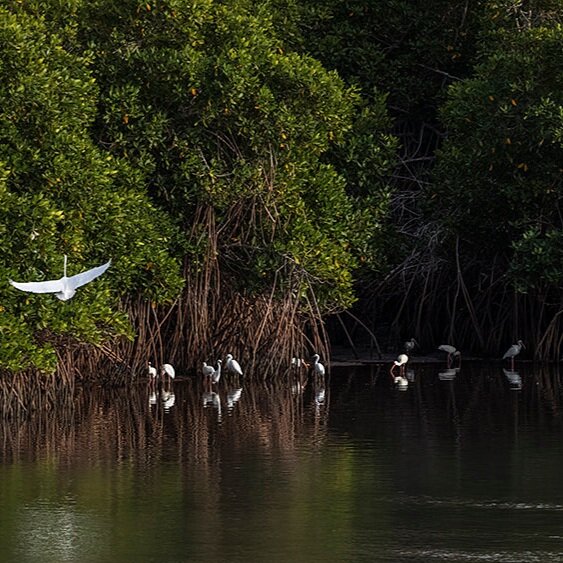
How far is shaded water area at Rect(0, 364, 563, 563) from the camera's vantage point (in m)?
12.3

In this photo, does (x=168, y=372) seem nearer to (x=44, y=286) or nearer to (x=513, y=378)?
(x=513, y=378)

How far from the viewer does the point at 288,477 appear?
15.5 meters

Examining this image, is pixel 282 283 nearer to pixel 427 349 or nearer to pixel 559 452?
pixel 427 349

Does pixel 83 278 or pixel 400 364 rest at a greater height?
pixel 83 278

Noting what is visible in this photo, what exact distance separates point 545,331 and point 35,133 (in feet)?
34.2

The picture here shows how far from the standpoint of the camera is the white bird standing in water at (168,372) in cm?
2459

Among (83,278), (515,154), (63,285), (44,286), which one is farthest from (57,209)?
(515,154)

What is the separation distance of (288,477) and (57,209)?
7.12 m

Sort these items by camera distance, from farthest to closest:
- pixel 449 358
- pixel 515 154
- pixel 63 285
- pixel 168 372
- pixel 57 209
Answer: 1. pixel 449 358
2. pixel 515 154
3. pixel 168 372
4. pixel 57 209
5. pixel 63 285

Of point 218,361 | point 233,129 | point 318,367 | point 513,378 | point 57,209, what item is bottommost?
point 513,378

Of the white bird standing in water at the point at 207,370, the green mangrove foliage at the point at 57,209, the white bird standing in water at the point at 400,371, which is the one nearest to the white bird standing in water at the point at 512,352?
the white bird standing in water at the point at 400,371

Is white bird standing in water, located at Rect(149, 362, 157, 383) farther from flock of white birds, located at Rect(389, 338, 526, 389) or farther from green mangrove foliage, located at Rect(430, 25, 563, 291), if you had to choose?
green mangrove foliage, located at Rect(430, 25, 563, 291)

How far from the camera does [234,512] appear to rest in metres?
13.6

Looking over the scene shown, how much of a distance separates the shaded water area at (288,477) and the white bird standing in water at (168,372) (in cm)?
70
